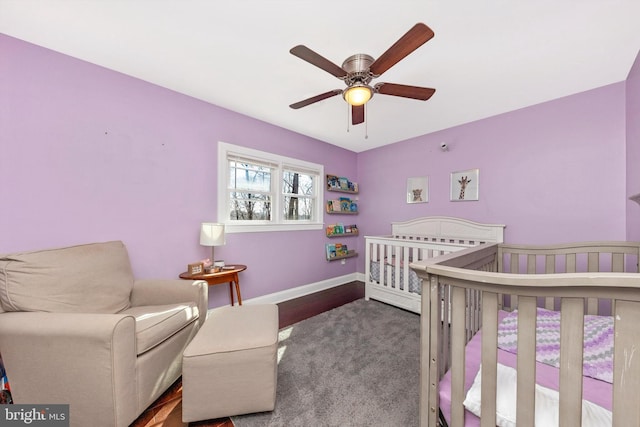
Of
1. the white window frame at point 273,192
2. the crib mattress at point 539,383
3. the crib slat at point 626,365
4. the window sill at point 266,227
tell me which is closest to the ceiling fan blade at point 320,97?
the white window frame at point 273,192

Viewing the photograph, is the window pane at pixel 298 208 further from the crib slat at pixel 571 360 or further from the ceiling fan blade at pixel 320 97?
the crib slat at pixel 571 360

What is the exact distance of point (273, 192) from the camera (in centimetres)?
310

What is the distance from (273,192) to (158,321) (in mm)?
1980

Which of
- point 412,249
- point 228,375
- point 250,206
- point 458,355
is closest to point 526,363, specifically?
point 458,355

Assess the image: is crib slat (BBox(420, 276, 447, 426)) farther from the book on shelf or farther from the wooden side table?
the book on shelf

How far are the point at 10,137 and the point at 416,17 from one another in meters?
2.83

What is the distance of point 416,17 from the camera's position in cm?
137

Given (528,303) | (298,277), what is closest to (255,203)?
(298,277)

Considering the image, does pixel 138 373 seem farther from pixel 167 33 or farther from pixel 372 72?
pixel 372 72

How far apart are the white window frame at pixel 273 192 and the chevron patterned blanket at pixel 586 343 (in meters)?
2.45

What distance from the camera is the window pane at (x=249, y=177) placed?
9.04 feet

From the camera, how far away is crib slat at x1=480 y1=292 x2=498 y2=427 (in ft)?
2.58

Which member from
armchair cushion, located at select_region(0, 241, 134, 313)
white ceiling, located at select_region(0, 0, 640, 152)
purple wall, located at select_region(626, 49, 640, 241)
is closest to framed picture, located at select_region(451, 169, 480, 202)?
white ceiling, located at select_region(0, 0, 640, 152)

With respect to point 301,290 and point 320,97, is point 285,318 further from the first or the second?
point 320,97
